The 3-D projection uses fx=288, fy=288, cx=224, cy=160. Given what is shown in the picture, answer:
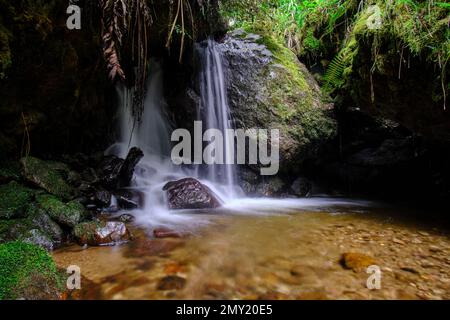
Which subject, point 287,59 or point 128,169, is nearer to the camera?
point 128,169

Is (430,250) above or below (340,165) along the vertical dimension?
below

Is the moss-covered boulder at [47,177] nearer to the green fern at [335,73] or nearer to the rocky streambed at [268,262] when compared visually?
the rocky streambed at [268,262]

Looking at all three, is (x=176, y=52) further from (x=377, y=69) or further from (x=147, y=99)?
(x=377, y=69)

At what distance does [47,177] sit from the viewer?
3.87 meters

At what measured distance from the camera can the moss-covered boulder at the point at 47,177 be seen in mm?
3736

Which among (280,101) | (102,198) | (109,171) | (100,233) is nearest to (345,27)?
(280,101)

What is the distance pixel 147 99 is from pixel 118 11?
441cm

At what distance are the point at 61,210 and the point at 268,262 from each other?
2483 mm

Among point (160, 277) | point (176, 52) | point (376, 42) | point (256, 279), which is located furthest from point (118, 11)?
point (176, 52)

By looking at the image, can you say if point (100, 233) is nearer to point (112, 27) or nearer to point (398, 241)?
point (112, 27)

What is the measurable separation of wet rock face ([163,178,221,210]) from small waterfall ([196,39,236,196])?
1125mm

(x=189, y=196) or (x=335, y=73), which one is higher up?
(x=335, y=73)

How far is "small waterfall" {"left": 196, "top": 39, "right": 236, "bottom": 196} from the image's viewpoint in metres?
6.18

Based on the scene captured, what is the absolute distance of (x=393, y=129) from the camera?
627 centimetres
